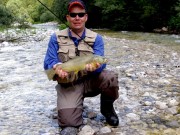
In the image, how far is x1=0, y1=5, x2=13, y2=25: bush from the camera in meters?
30.4

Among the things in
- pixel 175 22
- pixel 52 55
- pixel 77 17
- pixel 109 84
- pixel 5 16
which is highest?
pixel 77 17

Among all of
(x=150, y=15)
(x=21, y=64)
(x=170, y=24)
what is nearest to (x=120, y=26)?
(x=150, y=15)

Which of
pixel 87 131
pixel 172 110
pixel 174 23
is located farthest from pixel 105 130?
pixel 174 23

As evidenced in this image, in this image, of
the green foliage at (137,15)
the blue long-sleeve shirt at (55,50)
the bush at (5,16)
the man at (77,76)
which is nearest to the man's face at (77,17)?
the man at (77,76)

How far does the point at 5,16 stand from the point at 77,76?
91.3ft

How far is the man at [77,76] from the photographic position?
4391 millimetres

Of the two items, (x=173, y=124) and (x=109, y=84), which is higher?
(x=109, y=84)

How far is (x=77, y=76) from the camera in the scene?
14.9ft

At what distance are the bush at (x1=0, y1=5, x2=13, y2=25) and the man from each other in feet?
88.9

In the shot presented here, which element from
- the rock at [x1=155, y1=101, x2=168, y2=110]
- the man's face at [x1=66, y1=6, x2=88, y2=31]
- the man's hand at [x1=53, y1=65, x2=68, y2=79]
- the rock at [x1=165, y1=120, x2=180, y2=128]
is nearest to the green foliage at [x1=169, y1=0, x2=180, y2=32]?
the rock at [x1=155, y1=101, x2=168, y2=110]

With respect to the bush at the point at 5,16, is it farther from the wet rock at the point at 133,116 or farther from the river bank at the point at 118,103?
the wet rock at the point at 133,116

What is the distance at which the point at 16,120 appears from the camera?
4902 mm

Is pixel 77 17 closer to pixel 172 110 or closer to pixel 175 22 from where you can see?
pixel 172 110

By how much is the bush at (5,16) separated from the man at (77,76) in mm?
27110
